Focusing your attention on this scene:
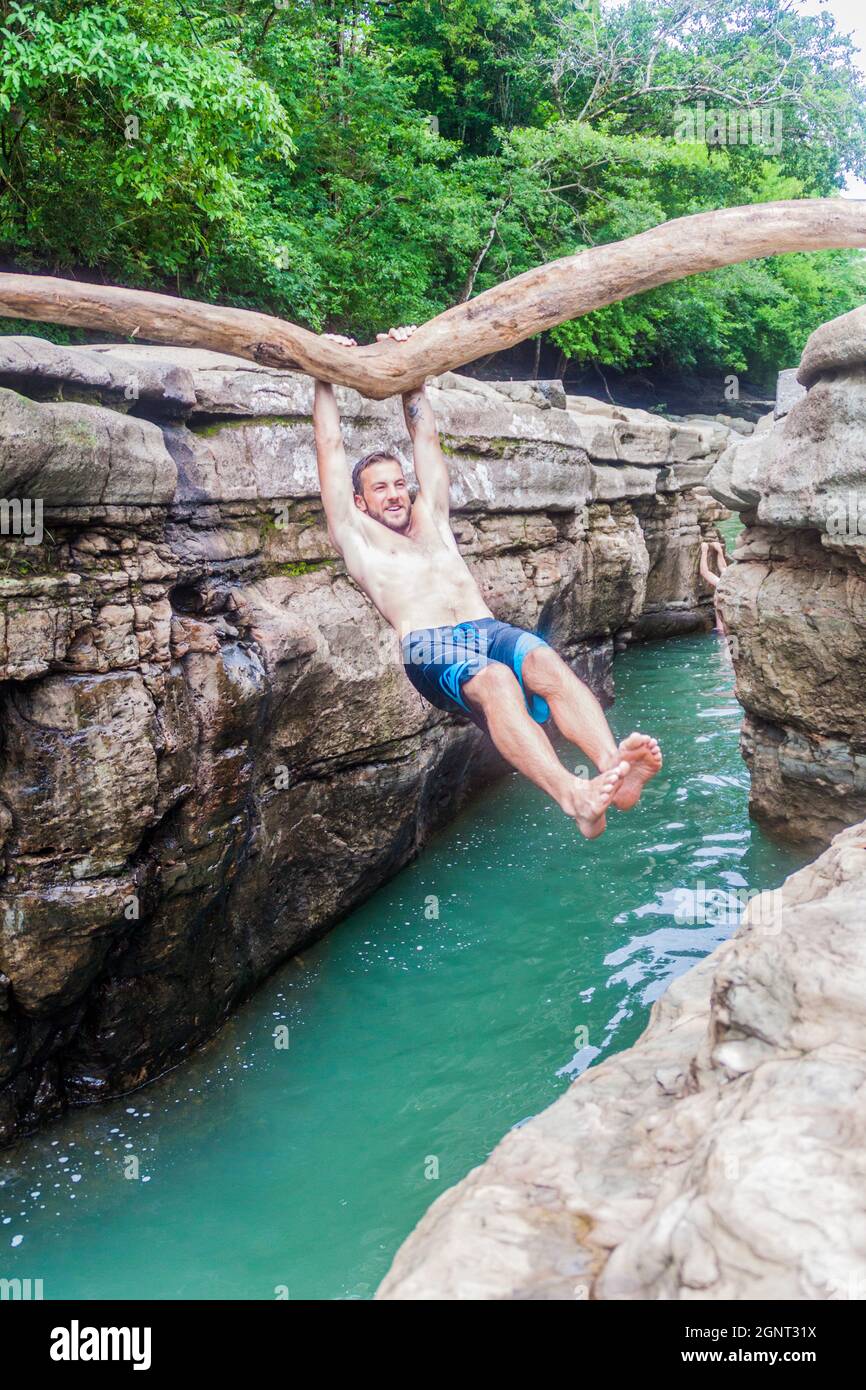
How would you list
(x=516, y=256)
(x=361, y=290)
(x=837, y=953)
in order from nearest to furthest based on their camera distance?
(x=837, y=953)
(x=361, y=290)
(x=516, y=256)

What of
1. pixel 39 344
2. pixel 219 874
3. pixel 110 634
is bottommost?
pixel 219 874

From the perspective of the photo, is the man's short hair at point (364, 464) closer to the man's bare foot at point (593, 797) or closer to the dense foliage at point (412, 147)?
the man's bare foot at point (593, 797)

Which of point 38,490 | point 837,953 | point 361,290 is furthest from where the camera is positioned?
point 361,290

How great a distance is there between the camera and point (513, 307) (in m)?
4.95

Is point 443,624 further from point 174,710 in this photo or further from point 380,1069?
point 380,1069

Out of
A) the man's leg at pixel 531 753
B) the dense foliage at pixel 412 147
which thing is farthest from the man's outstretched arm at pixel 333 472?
the dense foliage at pixel 412 147

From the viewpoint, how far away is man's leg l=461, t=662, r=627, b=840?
149 inches

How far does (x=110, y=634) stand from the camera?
5.20 meters

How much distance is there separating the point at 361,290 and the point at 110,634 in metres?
10.6

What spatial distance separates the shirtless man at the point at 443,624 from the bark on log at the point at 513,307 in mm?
160

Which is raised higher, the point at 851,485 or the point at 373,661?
the point at 851,485

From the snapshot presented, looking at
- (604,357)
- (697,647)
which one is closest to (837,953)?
(697,647)

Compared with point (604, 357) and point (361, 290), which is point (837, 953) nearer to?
point (361, 290)

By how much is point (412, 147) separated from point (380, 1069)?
1401 cm
